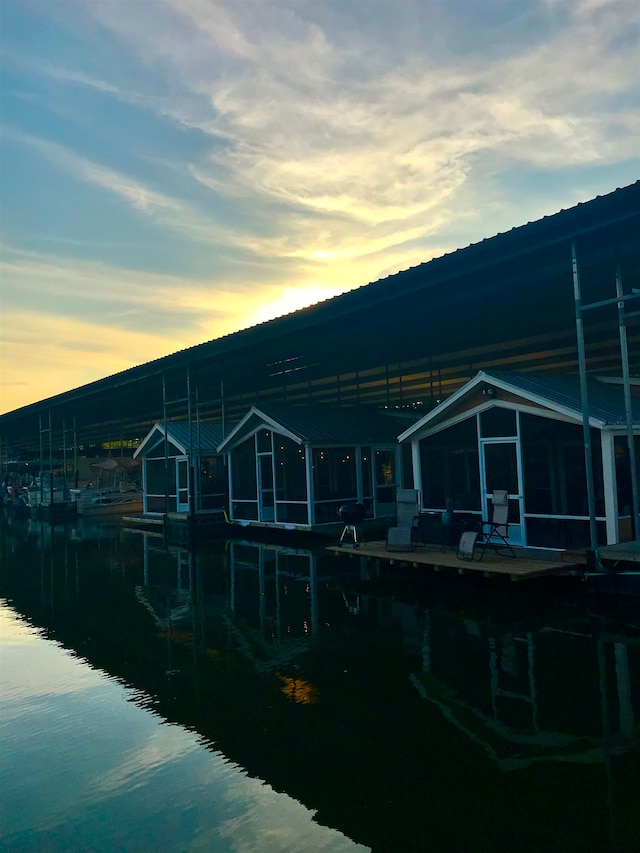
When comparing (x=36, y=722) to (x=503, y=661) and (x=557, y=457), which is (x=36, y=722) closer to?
(x=503, y=661)

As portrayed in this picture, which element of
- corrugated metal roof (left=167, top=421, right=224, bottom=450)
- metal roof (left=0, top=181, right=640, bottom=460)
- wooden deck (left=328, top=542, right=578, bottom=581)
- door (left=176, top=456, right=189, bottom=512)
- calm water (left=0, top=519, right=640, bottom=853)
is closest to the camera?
calm water (left=0, top=519, right=640, bottom=853)

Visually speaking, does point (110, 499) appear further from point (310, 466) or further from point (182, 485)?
point (310, 466)

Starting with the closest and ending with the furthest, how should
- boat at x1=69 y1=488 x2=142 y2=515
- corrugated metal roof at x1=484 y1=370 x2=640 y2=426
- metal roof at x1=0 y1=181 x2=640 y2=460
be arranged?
corrugated metal roof at x1=484 y1=370 x2=640 y2=426, metal roof at x1=0 y1=181 x2=640 y2=460, boat at x1=69 y1=488 x2=142 y2=515

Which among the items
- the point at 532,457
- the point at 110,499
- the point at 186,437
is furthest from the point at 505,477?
the point at 110,499

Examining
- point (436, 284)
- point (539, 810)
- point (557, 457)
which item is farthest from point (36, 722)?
point (436, 284)

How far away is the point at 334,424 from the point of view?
63.8 ft

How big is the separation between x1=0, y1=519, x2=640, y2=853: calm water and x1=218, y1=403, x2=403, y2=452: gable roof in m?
7.64

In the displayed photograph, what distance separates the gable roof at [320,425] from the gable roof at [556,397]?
4624 millimetres

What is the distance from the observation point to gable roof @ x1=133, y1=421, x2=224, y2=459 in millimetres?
22938

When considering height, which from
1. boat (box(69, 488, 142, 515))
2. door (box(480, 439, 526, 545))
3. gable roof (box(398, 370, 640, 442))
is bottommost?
boat (box(69, 488, 142, 515))

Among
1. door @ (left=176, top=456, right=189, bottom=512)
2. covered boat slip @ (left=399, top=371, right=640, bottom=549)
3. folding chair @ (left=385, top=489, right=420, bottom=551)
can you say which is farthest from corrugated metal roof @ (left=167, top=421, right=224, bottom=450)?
covered boat slip @ (left=399, top=371, right=640, bottom=549)

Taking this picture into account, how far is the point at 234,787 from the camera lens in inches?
186

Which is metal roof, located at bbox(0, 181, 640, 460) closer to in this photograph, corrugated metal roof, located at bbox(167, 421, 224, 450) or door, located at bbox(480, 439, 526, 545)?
corrugated metal roof, located at bbox(167, 421, 224, 450)

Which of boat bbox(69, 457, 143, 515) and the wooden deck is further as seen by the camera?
boat bbox(69, 457, 143, 515)
